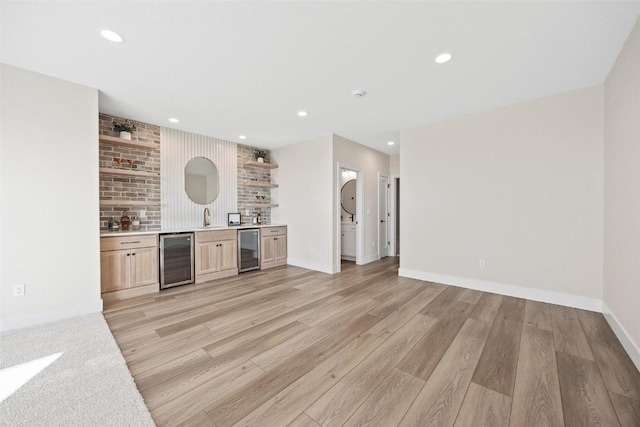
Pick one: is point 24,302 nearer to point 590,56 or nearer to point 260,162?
point 260,162

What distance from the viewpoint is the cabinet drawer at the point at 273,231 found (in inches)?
201

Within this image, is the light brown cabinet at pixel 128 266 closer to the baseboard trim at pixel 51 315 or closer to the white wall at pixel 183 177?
the baseboard trim at pixel 51 315

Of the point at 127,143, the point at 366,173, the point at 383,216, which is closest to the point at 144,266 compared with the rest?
the point at 127,143

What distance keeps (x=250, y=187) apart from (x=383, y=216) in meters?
3.25

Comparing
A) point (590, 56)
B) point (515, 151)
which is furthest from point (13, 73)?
point (515, 151)

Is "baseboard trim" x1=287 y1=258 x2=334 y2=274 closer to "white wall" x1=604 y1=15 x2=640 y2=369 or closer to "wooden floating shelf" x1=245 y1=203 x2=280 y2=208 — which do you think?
"wooden floating shelf" x1=245 y1=203 x2=280 y2=208

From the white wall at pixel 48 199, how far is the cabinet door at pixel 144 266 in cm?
51

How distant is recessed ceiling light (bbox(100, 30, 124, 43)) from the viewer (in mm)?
2004

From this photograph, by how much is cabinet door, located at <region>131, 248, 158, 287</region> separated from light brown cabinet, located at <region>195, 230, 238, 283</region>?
598mm

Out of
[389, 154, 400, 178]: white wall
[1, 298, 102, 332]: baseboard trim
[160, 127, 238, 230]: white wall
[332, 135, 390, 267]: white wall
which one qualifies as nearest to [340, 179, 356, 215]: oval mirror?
[332, 135, 390, 267]: white wall

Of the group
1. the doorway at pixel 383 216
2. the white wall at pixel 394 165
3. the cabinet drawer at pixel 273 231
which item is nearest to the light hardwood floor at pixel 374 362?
the cabinet drawer at pixel 273 231

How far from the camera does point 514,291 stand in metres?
3.41

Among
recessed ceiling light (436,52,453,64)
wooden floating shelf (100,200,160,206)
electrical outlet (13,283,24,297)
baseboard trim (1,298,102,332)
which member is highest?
recessed ceiling light (436,52,453,64)

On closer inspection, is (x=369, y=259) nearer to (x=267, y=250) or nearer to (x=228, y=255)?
(x=267, y=250)
